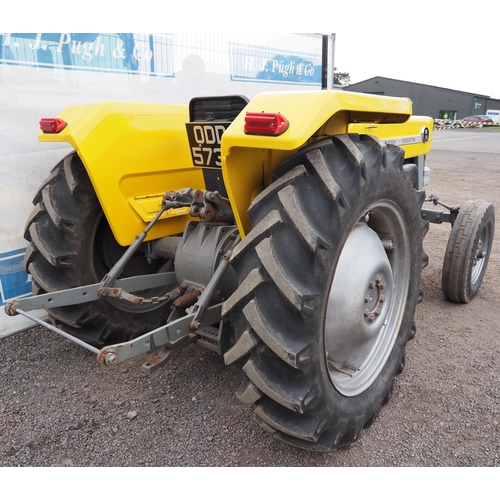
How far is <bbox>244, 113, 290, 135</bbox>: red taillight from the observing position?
1.63 metres

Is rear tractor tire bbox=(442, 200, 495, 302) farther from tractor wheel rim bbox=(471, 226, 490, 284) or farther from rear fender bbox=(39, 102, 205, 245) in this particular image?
rear fender bbox=(39, 102, 205, 245)

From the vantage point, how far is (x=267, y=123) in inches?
64.5

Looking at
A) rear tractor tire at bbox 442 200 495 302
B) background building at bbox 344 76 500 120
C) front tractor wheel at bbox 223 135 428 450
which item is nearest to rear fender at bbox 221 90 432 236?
front tractor wheel at bbox 223 135 428 450

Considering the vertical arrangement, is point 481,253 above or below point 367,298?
below

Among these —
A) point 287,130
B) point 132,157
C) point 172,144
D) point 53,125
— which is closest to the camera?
point 287,130

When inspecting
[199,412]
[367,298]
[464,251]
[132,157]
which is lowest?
[199,412]

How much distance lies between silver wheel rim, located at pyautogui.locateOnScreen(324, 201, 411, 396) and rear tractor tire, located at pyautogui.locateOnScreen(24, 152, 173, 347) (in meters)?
1.32

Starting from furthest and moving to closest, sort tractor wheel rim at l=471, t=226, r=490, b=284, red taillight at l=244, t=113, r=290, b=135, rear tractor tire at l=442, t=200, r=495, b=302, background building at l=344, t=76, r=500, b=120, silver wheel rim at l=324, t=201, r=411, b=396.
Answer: background building at l=344, t=76, r=500, b=120 < tractor wheel rim at l=471, t=226, r=490, b=284 < rear tractor tire at l=442, t=200, r=495, b=302 < silver wheel rim at l=324, t=201, r=411, b=396 < red taillight at l=244, t=113, r=290, b=135

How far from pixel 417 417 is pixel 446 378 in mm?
456

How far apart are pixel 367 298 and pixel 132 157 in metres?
1.45

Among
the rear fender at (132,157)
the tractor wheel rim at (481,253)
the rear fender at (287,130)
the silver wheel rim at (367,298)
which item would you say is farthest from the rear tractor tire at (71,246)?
the tractor wheel rim at (481,253)

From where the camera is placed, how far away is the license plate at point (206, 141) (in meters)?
2.28

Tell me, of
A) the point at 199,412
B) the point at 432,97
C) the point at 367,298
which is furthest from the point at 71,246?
the point at 432,97

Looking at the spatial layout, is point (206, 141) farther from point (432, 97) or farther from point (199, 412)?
point (432, 97)
